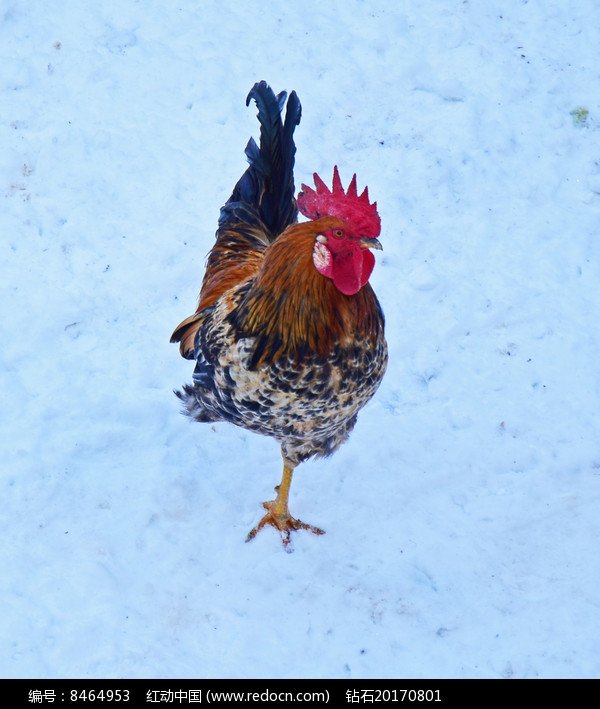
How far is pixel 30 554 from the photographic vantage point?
3.84m

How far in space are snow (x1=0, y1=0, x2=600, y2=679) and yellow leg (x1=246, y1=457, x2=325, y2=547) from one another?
0.07 meters

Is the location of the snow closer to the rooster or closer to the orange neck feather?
the rooster

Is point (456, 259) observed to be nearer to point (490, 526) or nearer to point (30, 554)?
point (490, 526)

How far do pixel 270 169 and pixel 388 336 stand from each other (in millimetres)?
1433

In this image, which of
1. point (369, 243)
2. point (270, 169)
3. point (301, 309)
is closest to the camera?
point (369, 243)

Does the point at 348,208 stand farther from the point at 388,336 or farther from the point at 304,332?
the point at 388,336

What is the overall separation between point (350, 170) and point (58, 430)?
2.87m

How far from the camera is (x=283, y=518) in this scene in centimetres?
408

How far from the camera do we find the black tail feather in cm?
388

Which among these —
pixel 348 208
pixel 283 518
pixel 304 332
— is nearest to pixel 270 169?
pixel 348 208

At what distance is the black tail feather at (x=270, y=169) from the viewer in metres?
3.88

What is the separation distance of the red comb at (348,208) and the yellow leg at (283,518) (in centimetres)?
154

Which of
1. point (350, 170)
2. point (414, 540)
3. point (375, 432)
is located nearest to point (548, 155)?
point (350, 170)

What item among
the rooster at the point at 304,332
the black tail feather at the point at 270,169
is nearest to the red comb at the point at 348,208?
the rooster at the point at 304,332
